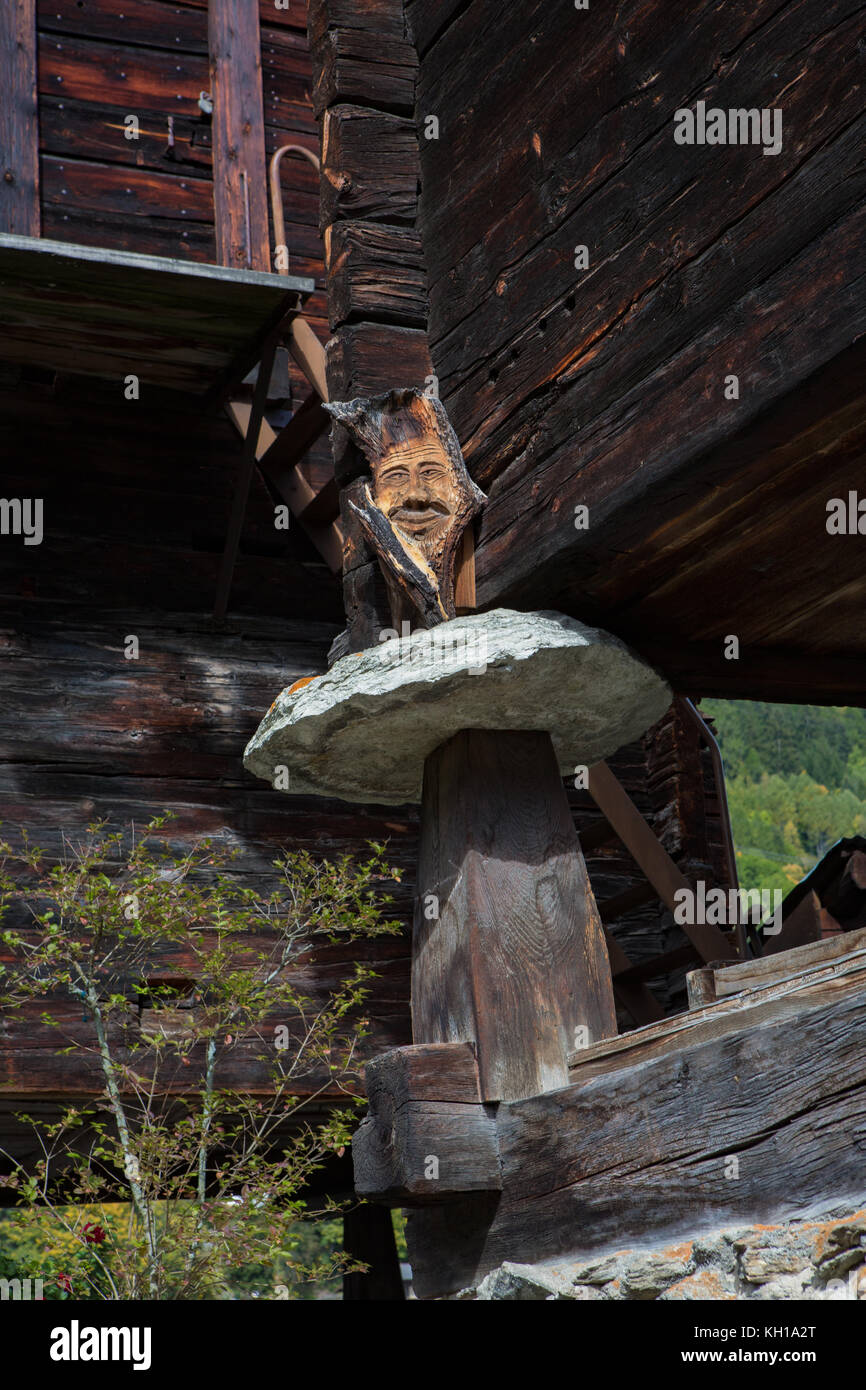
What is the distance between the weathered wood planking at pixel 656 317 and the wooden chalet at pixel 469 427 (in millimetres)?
11

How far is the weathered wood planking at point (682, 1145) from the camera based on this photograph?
255 cm

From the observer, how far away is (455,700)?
366 centimetres

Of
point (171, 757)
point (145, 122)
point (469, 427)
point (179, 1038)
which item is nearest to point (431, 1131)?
point (469, 427)

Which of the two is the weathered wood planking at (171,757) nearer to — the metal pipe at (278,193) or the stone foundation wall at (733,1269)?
the metal pipe at (278,193)

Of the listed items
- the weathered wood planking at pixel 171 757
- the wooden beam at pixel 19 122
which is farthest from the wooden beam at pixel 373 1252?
the wooden beam at pixel 19 122

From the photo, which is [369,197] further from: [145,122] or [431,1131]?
[145,122]

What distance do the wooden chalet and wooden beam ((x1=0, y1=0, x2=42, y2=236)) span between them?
0.05 feet

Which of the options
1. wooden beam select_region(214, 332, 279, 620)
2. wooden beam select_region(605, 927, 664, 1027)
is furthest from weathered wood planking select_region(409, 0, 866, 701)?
wooden beam select_region(605, 927, 664, 1027)

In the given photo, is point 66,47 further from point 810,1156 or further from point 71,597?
point 810,1156

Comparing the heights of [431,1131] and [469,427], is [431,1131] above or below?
below

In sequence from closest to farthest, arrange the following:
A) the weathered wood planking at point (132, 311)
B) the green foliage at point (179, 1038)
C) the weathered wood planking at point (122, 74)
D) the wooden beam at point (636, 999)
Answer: the green foliage at point (179, 1038) → the weathered wood planking at point (132, 311) → the weathered wood planking at point (122, 74) → the wooden beam at point (636, 999)

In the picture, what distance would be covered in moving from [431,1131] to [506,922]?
507 mm

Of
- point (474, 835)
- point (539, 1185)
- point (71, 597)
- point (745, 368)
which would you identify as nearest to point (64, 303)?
point (71, 597)

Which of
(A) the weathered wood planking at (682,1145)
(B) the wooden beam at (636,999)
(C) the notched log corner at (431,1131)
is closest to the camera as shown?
(A) the weathered wood planking at (682,1145)
